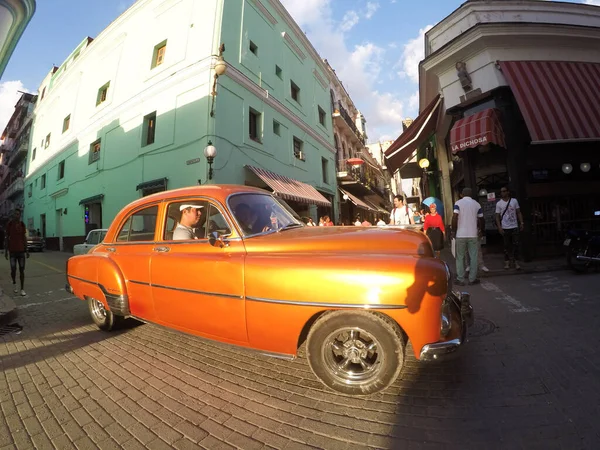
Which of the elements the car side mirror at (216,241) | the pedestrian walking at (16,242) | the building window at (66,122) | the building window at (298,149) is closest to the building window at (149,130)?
the pedestrian walking at (16,242)

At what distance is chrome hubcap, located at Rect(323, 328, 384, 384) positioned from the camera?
2008mm

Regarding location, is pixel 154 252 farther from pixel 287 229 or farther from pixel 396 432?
pixel 396 432

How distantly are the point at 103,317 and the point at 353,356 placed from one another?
11.9 ft

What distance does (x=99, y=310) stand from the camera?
3830 millimetres

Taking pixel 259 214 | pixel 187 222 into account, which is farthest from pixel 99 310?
pixel 259 214

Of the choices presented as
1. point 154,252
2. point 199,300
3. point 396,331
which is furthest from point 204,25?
point 396,331

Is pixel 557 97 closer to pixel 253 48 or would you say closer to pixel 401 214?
pixel 401 214

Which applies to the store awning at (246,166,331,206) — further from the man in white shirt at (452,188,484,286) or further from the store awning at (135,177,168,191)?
the man in white shirt at (452,188,484,286)

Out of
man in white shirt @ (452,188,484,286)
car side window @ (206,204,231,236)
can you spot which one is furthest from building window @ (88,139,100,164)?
man in white shirt @ (452,188,484,286)

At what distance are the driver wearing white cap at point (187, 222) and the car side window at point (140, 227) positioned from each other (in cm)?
41

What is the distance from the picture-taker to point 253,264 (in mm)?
2250

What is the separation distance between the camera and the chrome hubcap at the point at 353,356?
2.01 meters

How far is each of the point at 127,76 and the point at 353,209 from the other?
57.3ft

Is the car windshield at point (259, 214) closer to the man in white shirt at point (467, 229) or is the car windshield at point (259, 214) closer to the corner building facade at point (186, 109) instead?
the man in white shirt at point (467, 229)
